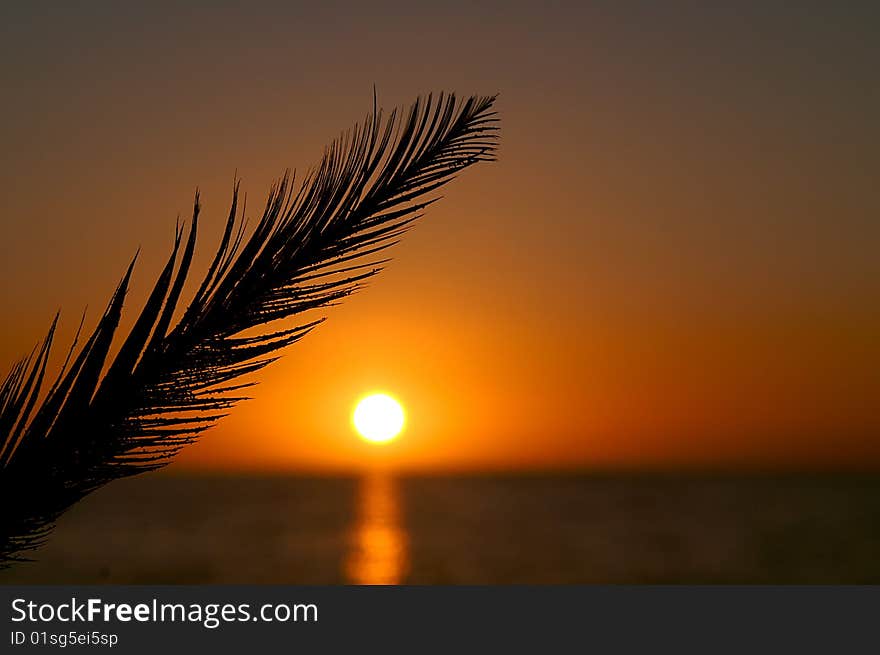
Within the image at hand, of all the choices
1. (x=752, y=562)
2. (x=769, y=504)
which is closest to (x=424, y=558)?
(x=752, y=562)

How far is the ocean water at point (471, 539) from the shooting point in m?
23.6

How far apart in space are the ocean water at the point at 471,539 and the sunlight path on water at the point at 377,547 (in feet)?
0.29

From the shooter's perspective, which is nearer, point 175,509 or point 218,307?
point 218,307

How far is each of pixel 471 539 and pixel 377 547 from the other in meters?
3.82

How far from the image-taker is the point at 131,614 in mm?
2438

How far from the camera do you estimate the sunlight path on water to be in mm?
23438

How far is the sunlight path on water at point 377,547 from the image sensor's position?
23438 millimetres

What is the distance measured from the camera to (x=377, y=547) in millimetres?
30516

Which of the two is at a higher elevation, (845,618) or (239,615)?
(239,615)

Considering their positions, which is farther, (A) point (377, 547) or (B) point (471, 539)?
(B) point (471, 539)

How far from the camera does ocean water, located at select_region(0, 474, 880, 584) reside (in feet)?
77.4

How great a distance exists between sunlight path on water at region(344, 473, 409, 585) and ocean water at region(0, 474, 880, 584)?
88 mm

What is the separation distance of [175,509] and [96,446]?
147ft

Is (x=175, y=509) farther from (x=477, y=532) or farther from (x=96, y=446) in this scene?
(x=96, y=446)
